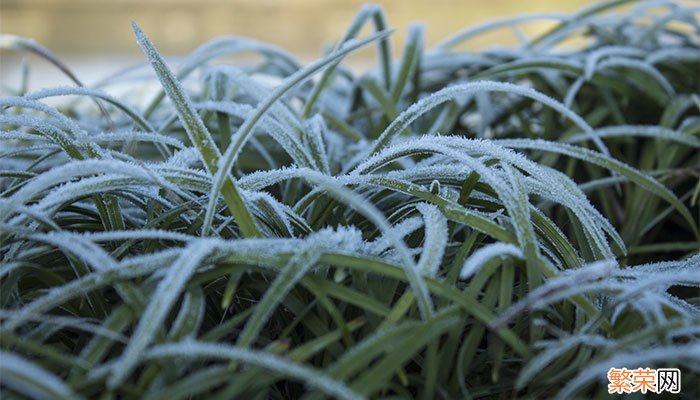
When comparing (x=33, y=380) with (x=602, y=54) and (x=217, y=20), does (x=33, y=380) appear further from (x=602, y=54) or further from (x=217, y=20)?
(x=217, y=20)

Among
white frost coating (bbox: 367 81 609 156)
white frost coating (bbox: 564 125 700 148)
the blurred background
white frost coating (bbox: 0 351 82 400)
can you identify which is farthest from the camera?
the blurred background

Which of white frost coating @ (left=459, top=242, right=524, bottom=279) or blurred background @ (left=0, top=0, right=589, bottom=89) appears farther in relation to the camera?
blurred background @ (left=0, top=0, right=589, bottom=89)

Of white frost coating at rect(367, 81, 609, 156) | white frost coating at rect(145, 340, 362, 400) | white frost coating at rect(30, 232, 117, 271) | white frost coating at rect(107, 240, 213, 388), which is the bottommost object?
white frost coating at rect(145, 340, 362, 400)

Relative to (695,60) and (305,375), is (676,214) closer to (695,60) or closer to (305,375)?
(695,60)

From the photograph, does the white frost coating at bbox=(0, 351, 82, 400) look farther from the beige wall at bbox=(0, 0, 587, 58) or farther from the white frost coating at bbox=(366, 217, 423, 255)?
the beige wall at bbox=(0, 0, 587, 58)

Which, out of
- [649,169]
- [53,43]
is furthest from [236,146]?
A: [53,43]

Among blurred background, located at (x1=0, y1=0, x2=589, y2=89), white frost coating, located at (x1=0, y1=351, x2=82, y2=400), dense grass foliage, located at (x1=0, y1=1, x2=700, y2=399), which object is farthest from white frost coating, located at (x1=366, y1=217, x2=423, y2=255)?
blurred background, located at (x1=0, y1=0, x2=589, y2=89)

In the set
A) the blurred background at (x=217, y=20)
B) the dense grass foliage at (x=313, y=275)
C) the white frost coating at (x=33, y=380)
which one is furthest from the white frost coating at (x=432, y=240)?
the blurred background at (x=217, y=20)
